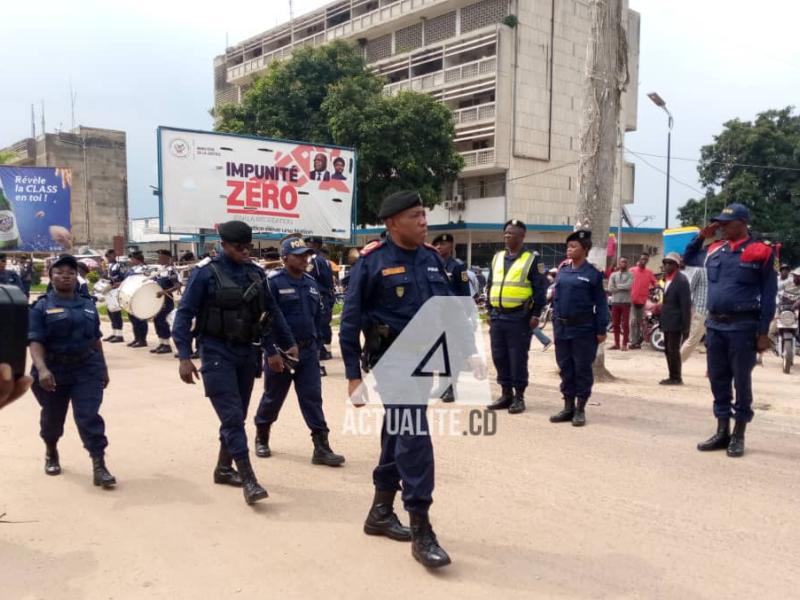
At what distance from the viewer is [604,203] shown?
9.05m

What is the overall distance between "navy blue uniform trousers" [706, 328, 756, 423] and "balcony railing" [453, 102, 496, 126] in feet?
101

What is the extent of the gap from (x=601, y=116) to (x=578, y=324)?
3.68m

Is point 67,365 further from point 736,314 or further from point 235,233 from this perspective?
point 736,314

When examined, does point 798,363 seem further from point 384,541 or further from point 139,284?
point 139,284

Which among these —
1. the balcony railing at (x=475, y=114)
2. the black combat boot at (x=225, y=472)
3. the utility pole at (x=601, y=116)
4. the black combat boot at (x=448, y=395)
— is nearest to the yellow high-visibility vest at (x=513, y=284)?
the black combat boot at (x=448, y=395)

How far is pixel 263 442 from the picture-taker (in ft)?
18.1

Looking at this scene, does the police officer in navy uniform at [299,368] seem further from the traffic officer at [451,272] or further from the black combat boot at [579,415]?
the black combat boot at [579,415]

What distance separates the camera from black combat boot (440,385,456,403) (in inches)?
307

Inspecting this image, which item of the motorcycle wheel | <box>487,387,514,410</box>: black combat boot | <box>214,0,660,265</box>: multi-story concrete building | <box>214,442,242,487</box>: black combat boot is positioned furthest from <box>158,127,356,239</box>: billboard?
<box>214,0,660,265</box>: multi-story concrete building

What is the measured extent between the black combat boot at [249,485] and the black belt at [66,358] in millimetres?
1498

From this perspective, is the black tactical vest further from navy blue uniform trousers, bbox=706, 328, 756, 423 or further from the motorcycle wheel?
the motorcycle wheel

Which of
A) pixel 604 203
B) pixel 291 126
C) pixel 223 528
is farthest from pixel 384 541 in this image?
pixel 291 126

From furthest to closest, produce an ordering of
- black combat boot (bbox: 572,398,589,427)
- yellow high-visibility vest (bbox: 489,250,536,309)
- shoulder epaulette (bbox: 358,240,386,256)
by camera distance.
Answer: yellow high-visibility vest (bbox: 489,250,536,309) → black combat boot (bbox: 572,398,589,427) → shoulder epaulette (bbox: 358,240,386,256)

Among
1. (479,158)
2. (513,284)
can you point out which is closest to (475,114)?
(479,158)
